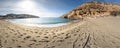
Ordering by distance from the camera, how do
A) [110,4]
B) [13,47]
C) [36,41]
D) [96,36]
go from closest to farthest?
[13,47] → [36,41] → [96,36] → [110,4]

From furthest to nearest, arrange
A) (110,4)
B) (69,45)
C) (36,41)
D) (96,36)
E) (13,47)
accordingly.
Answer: (110,4)
(96,36)
(36,41)
(69,45)
(13,47)

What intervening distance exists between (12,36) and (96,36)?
4181 mm

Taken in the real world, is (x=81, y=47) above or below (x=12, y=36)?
below

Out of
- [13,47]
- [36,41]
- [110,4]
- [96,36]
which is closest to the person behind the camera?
[13,47]

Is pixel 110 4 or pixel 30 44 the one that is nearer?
pixel 30 44

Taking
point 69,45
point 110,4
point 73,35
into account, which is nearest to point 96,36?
point 73,35

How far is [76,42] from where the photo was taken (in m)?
7.14

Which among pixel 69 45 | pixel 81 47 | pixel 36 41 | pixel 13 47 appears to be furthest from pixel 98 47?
pixel 13 47

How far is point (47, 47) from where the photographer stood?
665 centimetres

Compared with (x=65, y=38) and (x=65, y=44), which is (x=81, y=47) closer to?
(x=65, y=44)

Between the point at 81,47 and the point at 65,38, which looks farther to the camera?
the point at 65,38

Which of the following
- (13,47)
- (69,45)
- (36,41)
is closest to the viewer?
(13,47)

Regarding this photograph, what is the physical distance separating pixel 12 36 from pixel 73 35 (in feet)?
10.0

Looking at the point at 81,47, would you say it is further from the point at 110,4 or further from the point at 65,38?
the point at 110,4
